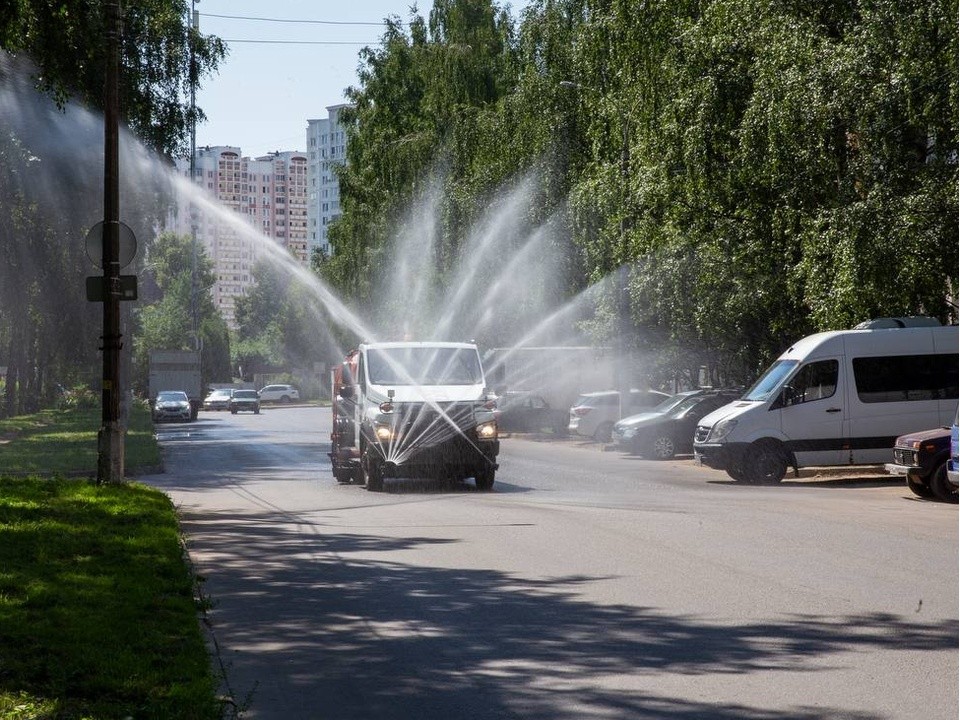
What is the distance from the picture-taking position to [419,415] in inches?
839

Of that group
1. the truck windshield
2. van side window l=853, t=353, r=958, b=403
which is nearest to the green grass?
the truck windshield

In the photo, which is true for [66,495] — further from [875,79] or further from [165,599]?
[875,79]

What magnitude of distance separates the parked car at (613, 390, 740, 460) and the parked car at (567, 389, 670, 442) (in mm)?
6956

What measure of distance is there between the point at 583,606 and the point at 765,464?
14.2 m

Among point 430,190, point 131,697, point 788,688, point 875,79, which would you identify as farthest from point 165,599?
point 430,190

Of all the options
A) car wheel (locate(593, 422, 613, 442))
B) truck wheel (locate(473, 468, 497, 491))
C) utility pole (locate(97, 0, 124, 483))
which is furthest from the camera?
car wheel (locate(593, 422, 613, 442))

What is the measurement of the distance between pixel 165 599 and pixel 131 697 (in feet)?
9.27

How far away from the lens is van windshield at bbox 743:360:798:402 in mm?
23230

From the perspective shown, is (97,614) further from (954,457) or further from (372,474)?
(372,474)

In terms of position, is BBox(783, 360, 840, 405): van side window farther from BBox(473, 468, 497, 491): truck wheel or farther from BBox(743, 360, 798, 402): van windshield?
BBox(473, 468, 497, 491): truck wheel

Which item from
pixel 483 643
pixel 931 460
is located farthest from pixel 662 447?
pixel 483 643

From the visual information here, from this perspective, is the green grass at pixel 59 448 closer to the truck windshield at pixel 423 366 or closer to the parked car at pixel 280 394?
the truck windshield at pixel 423 366

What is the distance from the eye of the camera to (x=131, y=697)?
6.40 metres

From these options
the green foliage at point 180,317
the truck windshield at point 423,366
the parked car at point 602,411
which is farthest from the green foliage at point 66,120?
the green foliage at point 180,317
